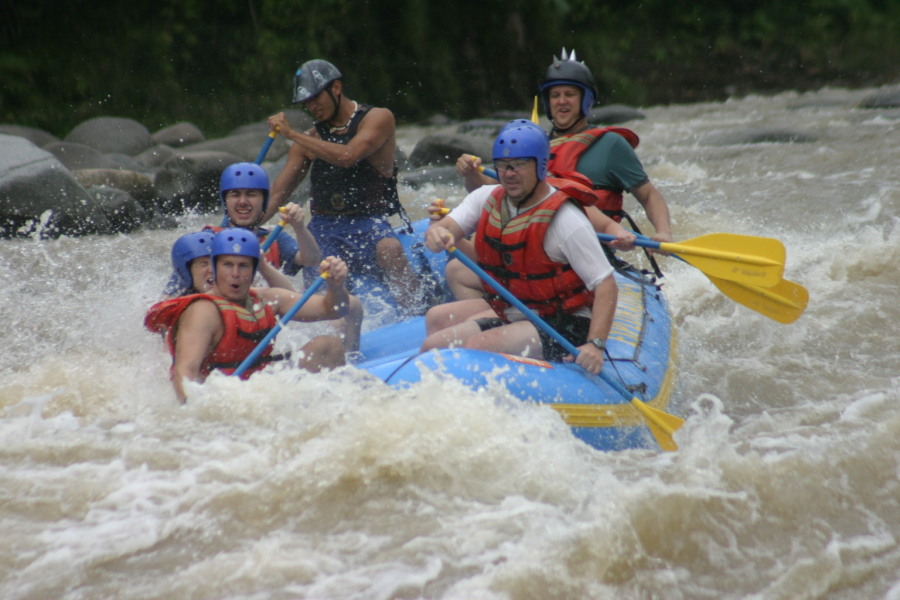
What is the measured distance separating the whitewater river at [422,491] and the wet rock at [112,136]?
30.9 feet

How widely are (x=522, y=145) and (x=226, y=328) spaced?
1.39 m

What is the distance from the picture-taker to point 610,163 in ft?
15.3

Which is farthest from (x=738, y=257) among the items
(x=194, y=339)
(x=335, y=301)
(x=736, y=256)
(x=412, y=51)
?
(x=412, y=51)

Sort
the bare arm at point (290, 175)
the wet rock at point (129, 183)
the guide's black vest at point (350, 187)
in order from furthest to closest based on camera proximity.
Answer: the wet rock at point (129, 183) → the bare arm at point (290, 175) → the guide's black vest at point (350, 187)

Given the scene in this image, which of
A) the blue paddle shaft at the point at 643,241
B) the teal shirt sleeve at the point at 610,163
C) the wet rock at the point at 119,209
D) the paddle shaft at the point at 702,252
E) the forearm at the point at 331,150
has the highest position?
the forearm at the point at 331,150

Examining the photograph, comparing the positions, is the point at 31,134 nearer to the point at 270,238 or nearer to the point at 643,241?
the point at 270,238

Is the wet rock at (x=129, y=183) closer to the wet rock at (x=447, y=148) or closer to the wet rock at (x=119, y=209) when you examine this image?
the wet rock at (x=119, y=209)

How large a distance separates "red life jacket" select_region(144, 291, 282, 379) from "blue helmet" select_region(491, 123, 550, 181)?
121 cm

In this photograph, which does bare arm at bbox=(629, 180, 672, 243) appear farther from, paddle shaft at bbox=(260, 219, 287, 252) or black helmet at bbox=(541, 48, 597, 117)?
paddle shaft at bbox=(260, 219, 287, 252)

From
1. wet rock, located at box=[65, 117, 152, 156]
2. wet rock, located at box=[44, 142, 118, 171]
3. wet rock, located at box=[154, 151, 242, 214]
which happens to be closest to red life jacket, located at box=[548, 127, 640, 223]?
wet rock, located at box=[154, 151, 242, 214]

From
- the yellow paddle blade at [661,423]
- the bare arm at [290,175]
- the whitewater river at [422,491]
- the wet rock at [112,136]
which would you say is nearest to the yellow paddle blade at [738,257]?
the whitewater river at [422,491]

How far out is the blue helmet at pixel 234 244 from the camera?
3.84m

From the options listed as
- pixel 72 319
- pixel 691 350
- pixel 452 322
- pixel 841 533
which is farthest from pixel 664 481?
pixel 72 319

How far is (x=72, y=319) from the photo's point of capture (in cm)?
632
